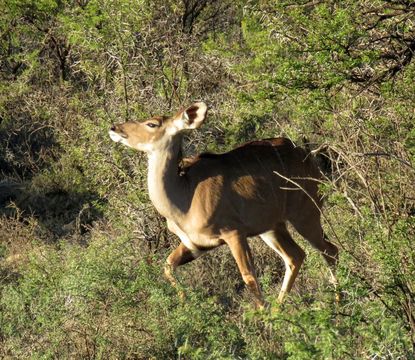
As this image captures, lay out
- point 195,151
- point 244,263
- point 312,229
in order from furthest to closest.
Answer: point 195,151 → point 312,229 → point 244,263

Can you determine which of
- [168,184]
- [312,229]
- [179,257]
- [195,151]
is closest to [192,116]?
[168,184]

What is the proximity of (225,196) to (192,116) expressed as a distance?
75cm

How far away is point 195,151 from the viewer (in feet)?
38.9

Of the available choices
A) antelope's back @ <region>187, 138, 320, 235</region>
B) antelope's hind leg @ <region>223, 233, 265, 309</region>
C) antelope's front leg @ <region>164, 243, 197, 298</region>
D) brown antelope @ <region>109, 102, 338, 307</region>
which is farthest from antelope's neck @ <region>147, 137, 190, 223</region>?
antelope's hind leg @ <region>223, 233, 265, 309</region>

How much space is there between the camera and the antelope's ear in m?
8.41

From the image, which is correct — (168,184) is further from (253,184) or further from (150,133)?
(253,184)

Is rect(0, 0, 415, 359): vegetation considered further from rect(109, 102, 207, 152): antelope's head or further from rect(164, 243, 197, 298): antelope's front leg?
rect(109, 102, 207, 152): antelope's head

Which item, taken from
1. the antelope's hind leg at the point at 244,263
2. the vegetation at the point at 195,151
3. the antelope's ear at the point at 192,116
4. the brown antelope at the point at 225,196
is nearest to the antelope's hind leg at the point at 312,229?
the brown antelope at the point at 225,196

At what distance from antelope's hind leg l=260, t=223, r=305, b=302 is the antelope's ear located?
1.32m

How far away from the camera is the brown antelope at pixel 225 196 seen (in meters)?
8.40

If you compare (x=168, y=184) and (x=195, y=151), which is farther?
(x=195, y=151)

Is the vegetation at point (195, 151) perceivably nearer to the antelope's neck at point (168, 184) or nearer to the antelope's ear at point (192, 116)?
the antelope's ear at point (192, 116)

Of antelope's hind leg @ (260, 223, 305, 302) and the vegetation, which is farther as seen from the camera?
antelope's hind leg @ (260, 223, 305, 302)

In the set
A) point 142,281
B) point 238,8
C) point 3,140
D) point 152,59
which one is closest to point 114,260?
point 142,281
